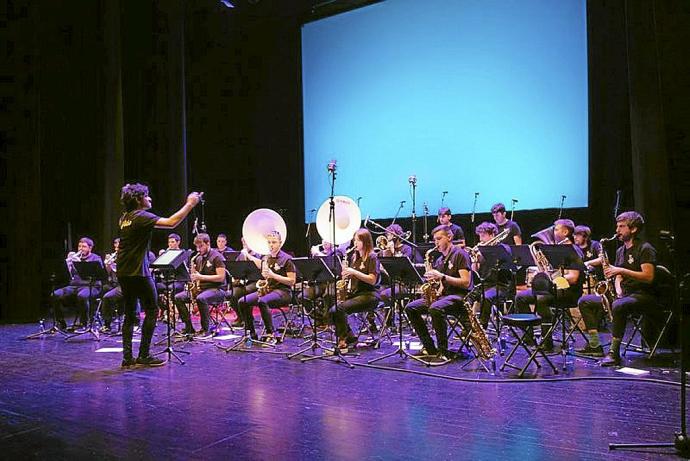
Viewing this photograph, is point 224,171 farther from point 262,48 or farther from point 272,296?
point 272,296

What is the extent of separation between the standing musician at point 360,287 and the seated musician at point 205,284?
2042 mm

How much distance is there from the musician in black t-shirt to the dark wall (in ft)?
17.0

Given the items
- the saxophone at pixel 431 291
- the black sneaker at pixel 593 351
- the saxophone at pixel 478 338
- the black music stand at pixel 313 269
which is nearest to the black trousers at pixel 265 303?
the black music stand at pixel 313 269

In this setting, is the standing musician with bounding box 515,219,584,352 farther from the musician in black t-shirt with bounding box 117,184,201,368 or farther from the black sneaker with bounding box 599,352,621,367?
the musician in black t-shirt with bounding box 117,184,201,368

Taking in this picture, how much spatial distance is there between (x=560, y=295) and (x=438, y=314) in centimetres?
144

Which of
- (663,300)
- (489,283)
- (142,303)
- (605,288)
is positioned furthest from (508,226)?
(142,303)

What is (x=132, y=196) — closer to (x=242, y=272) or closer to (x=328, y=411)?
(x=242, y=272)

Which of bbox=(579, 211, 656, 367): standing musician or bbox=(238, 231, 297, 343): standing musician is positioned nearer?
bbox=(579, 211, 656, 367): standing musician

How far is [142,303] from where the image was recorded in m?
6.17

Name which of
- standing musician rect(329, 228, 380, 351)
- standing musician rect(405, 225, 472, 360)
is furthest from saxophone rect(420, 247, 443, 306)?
standing musician rect(329, 228, 380, 351)

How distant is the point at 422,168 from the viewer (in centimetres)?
1089

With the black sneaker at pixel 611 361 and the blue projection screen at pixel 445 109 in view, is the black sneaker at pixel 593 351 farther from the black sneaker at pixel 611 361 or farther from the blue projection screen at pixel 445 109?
the blue projection screen at pixel 445 109

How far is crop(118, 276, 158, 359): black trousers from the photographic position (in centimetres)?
601

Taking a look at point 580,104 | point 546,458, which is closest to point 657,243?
point 580,104
